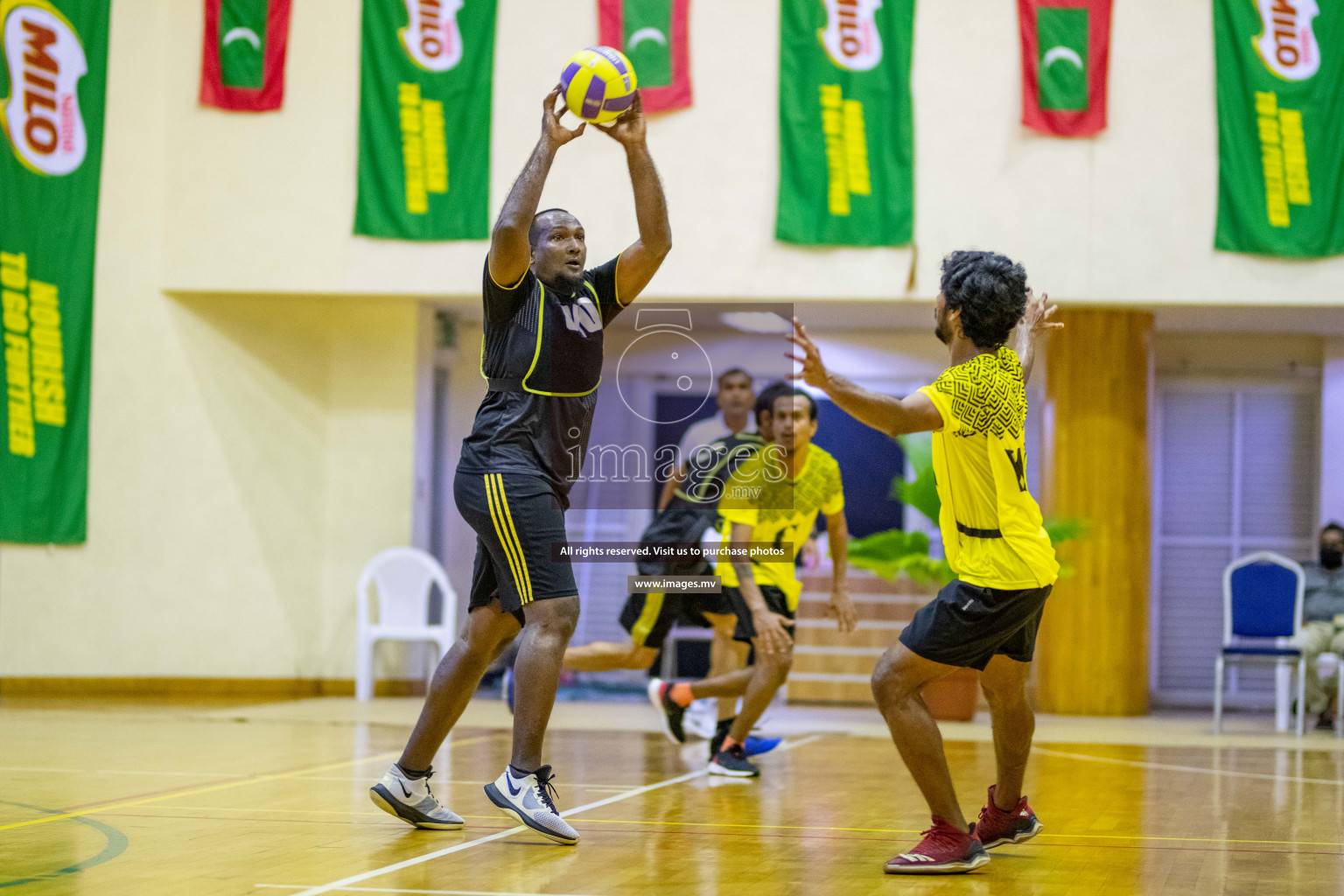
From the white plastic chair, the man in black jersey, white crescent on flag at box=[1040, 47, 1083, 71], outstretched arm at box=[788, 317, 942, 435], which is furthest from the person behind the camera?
the white plastic chair

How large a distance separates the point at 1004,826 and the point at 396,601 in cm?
782

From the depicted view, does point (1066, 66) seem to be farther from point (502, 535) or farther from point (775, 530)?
point (502, 535)

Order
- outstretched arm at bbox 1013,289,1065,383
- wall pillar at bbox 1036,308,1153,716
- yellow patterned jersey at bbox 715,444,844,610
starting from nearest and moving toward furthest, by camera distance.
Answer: outstretched arm at bbox 1013,289,1065,383
yellow patterned jersey at bbox 715,444,844,610
wall pillar at bbox 1036,308,1153,716

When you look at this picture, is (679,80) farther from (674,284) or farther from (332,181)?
(332,181)

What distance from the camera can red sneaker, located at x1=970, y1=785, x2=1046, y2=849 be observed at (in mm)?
3945

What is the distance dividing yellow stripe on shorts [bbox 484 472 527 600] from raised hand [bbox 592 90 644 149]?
1125mm

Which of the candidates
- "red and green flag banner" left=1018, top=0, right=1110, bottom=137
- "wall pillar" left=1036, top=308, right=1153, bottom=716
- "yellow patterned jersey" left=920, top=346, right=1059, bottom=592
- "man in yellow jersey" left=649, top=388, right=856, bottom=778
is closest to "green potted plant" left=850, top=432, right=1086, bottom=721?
"wall pillar" left=1036, top=308, right=1153, bottom=716

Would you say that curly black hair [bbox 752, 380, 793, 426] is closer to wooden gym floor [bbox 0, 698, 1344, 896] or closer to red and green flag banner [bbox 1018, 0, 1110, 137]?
wooden gym floor [bbox 0, 698, 1344, 896]

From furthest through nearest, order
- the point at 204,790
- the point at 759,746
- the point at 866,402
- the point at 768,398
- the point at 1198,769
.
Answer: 1. the point at 1198,769
2. the point at 759,746
3. the point at 768,398
4. the point at 204,790
5. the point at 866,402

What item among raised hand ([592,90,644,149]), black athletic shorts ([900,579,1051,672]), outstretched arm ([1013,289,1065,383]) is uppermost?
raised hand ([592,90,644,149])

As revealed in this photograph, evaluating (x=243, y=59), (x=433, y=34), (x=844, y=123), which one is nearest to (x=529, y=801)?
(x=844, y=123)

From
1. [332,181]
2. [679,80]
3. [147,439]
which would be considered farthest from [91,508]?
[679,80]

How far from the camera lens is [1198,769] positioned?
6.75 m

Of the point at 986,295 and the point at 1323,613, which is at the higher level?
the point at 986,295
